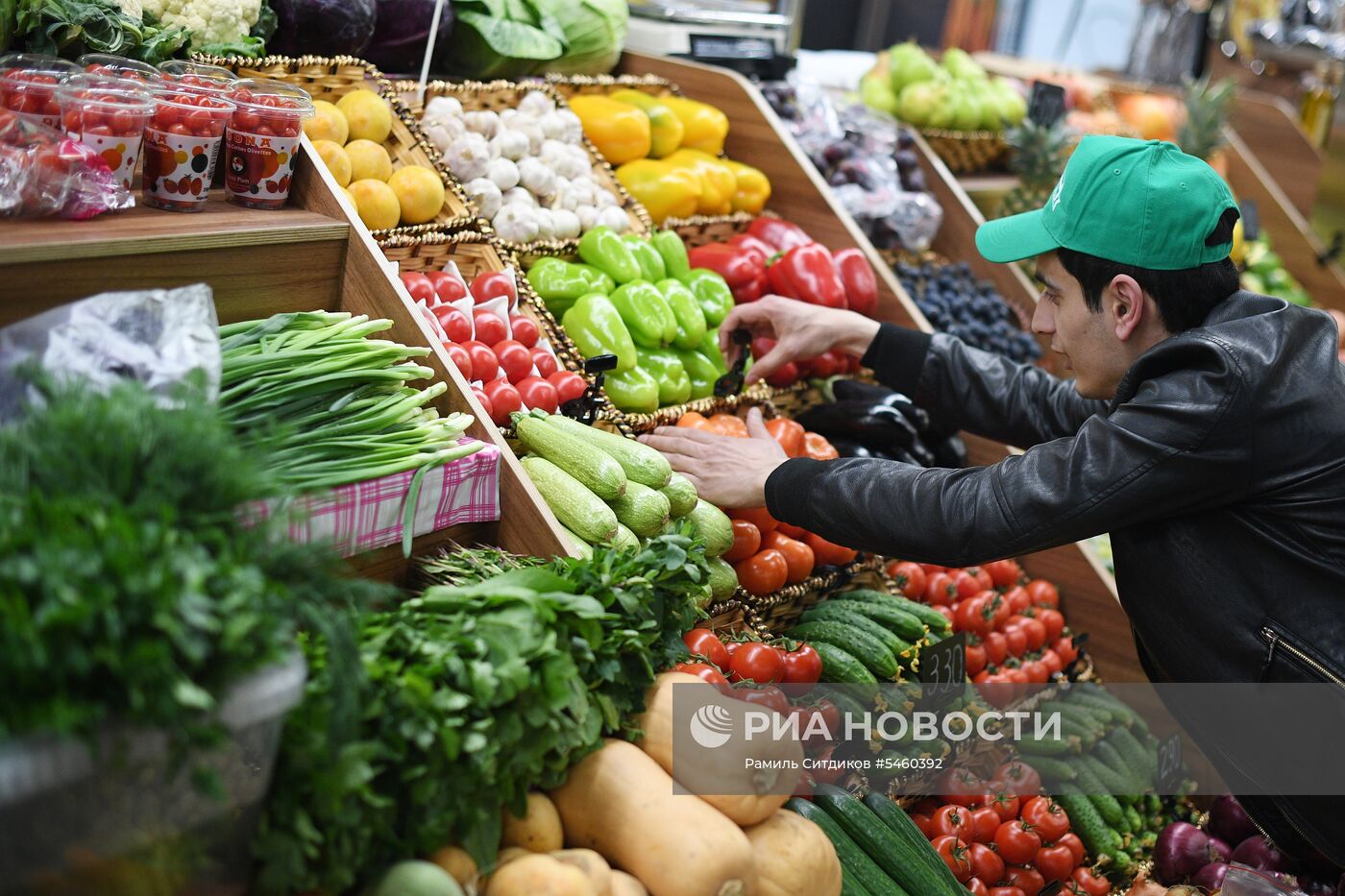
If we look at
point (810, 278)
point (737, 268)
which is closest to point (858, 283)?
point (810, 278)

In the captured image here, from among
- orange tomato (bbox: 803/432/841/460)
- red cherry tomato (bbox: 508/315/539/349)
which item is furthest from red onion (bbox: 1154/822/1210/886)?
red cherry tomato (bbox: 508/315/539/349)

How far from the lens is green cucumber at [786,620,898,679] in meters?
2.74

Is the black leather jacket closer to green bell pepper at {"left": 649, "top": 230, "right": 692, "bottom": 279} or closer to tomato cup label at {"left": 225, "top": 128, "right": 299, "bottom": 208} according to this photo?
green bell pepper at {"left": 649, "top": 230, "right": 692, "bottom": 279}

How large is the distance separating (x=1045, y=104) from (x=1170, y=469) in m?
3.40

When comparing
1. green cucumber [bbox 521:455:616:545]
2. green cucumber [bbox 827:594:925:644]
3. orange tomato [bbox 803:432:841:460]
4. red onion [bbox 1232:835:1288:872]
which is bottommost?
red onion [bbox 1232:835:1288:872]

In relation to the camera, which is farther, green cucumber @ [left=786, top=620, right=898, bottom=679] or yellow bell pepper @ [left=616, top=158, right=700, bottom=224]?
yellow bell pepper @ [left=616, top=158, right=700, bottom=224]

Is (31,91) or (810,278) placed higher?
(31,91)

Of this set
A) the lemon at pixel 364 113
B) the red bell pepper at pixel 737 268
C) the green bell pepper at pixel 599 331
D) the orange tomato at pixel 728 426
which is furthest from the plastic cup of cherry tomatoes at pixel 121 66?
the red bell pepper at pixel 737 268

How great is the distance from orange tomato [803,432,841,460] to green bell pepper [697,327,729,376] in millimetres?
320

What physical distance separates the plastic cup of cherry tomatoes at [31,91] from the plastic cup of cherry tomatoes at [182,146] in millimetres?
164

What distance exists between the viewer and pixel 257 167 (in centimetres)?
221

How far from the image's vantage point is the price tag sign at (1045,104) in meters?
5.01

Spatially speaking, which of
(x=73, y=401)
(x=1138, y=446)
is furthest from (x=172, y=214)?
→ (x=1138, y=446)

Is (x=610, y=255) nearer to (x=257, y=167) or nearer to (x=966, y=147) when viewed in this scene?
(x=257, y=167)
